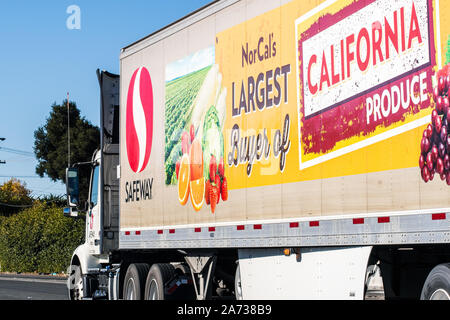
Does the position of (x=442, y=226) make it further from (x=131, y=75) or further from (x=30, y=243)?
(x=30, y=243)

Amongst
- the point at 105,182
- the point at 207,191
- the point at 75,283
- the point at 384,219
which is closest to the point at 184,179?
the point at 207,191

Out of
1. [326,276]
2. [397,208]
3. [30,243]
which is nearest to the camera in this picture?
[397,208]

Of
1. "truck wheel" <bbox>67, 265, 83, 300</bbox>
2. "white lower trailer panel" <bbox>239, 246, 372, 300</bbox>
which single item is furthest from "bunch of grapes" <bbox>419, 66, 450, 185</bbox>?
"truck wheel" <bbox>67, 265, 83, 300</bbox>

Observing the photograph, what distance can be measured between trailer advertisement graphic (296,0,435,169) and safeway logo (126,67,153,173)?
4914 millimetres

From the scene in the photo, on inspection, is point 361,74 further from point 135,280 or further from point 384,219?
point 135,280

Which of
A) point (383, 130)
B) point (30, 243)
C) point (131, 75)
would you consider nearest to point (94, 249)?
point (131, 75)

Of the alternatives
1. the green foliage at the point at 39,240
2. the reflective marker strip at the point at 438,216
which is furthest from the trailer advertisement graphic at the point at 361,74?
the green foliage at the point at 39,240

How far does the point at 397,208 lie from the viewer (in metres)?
9.40

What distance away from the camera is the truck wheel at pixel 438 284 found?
8961mm

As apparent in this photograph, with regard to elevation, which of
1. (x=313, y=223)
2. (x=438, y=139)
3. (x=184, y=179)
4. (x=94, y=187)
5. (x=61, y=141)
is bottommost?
(x=313, y=223)

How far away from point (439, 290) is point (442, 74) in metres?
2.14

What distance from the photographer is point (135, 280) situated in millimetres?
15992

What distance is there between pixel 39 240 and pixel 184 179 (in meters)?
32.9
